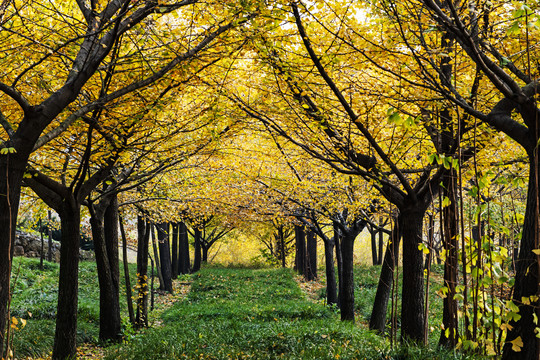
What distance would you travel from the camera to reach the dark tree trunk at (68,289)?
6883 millimetres

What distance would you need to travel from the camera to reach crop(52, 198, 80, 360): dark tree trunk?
6.88 m

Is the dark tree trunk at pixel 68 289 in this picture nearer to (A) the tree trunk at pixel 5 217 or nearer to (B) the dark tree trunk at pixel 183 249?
(A) the tree trunk at pixel 5 217

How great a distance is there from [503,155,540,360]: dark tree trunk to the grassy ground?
99cm

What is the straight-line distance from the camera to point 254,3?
167 inches

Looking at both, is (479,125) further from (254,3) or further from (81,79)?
(81,79)

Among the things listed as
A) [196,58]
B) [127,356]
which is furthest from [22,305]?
[196,58]

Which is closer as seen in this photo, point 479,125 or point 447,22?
point 447,22

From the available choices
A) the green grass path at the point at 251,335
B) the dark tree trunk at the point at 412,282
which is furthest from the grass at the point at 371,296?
the dark tree trunk at the point at 412,282

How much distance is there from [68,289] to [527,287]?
21.9 ft

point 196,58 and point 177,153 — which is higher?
point 196,58

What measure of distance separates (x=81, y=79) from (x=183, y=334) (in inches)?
246

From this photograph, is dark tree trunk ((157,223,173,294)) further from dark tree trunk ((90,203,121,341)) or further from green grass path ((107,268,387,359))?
dark tree trunk ((90,203,121,341))

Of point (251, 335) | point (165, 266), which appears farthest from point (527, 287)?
point (165, 266)

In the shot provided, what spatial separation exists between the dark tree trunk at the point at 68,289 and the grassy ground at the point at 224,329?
708 millimetres
